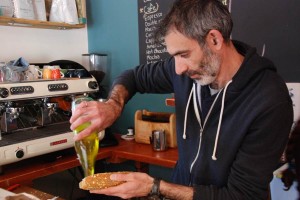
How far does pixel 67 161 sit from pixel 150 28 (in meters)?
1.10

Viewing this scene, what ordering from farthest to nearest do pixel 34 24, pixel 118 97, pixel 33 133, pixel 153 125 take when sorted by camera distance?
pixel 34 24 < pixel 153 125 < pixel 33 133 < pixel 118 97

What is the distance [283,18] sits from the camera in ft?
5.23

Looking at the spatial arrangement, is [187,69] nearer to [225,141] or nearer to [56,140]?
[225,141]

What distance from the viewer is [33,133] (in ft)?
5.08

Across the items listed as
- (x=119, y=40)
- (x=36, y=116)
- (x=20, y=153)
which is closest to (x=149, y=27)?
(x=119, y=40)

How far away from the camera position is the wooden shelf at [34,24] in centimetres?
192

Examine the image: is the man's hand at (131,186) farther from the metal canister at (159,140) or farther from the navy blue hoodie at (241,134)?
the metal canister at (159,140)

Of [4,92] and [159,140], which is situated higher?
[4,92]

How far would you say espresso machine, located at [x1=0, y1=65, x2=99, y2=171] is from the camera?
1.45 m

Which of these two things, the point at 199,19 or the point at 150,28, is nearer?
the point at 199,19

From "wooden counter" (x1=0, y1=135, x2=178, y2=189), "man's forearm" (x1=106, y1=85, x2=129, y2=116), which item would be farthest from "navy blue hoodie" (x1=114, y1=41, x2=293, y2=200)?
"wooden counter" (x1=0, y1=135, x2=178, y2=189)

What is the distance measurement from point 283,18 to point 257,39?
6.7 inches

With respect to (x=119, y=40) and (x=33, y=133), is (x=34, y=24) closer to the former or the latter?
(x=119, y=40)

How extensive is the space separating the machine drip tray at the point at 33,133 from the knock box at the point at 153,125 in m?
0.50
